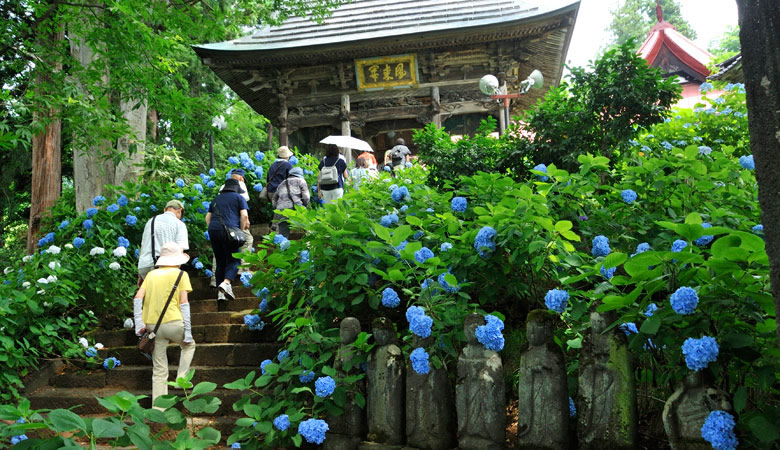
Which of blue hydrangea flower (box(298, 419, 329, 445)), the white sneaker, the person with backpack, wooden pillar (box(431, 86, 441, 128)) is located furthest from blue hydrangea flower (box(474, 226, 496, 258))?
wooden pillar (box(431, 86, 441, 128))

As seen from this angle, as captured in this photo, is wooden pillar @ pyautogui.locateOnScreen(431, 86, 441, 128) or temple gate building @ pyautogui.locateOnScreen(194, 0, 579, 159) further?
wooden pillar @ pyautogui.locateOnScreen(431, 86, 441, 128)

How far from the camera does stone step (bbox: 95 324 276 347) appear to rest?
5082 mm

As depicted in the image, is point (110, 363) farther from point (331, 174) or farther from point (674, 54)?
point (674, 54)

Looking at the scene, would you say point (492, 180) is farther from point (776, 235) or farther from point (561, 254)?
point (776, 235)

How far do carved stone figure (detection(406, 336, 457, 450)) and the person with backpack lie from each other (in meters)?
4.87

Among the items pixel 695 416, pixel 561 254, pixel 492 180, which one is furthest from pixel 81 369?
pixel 695 416

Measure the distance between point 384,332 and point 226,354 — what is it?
258 cm

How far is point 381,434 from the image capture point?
2.79m

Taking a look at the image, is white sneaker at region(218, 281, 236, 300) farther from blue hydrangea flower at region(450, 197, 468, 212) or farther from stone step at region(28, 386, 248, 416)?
blue hydrangea flower at region(450, 197, 468, 212)

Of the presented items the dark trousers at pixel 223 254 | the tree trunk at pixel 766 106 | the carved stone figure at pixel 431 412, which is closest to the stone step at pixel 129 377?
the dark trousers at pixel 223 254

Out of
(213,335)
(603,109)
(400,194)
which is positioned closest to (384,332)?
(400,194)

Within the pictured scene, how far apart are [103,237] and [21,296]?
1501 millimetres

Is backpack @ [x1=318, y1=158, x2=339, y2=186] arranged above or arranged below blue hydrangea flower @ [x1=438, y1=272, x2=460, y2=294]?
above

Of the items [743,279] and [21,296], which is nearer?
[743,279]
